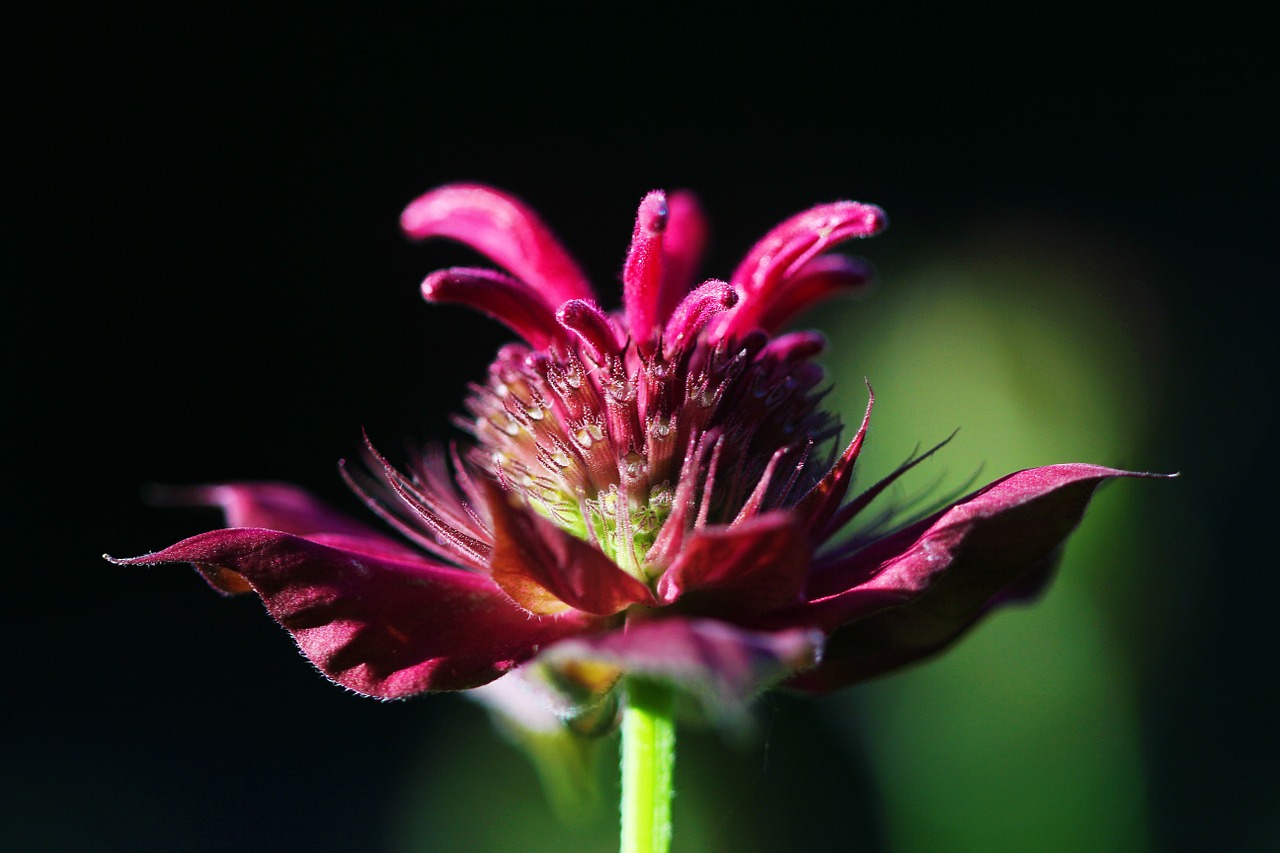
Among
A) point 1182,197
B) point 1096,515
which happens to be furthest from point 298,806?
point 1182,197

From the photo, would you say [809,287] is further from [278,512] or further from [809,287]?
[278,512]

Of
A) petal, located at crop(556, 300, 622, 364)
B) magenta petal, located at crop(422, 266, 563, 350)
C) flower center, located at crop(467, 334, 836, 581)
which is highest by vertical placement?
magenta petal, located at crop(422, 266, 563, 350)

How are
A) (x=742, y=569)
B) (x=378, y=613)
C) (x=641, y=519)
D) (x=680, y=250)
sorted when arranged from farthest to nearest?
1. (x=680, y=250)
2. (x=641, y=519)
3. (x=378, y=613)
4. (x=742, y=569)

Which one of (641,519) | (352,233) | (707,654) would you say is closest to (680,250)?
(641,519)

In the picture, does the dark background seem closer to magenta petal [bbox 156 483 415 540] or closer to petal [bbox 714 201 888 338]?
magenta petal [bbox 156 483 415 540]

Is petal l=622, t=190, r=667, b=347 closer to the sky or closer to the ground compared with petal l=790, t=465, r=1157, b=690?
closer to the sky

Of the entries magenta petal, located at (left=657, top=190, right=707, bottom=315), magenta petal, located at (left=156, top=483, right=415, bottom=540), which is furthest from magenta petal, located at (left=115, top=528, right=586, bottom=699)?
magenta petal, located at (left=657, top=190, right=707, bottom=315)

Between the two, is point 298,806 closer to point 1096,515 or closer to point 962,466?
point 962,466
